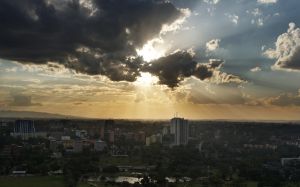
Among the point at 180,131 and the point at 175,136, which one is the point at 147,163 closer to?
the point at 175,136

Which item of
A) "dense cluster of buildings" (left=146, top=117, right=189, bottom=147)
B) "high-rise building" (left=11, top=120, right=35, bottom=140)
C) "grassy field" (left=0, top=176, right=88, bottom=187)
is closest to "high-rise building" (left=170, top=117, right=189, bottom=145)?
"dense cluster of buildings" (left=146, top=117, right=189, bottom=147)

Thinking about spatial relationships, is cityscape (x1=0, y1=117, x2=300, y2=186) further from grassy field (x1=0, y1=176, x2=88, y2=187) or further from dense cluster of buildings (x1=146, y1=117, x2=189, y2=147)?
grassy field (x1=0, y1=176, x2=88, y2=187)

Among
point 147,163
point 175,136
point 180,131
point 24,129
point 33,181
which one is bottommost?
point 33,181

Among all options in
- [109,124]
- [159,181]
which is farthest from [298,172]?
[109,124]

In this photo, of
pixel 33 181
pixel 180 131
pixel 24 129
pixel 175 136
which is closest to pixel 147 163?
pixel 33 181

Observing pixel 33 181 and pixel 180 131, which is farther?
pixel 180 131
